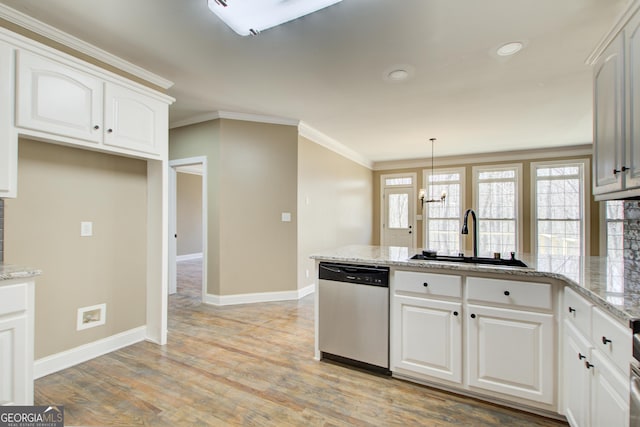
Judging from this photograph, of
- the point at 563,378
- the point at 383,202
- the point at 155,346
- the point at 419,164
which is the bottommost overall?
the point at 155,346

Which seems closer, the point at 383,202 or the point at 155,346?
the point at 155,346

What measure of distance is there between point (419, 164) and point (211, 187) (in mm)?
5214

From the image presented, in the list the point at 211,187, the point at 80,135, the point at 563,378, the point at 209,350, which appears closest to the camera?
the point at 563,378

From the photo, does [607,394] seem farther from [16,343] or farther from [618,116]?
[16,343]

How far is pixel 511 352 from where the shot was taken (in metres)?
1.80

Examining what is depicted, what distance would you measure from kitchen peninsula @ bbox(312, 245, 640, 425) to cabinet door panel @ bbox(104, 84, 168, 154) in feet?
Answer: 6.77

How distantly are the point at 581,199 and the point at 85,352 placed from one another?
8011mm

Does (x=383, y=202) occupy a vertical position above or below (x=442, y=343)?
above

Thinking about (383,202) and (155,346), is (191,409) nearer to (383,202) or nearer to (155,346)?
(155,346)

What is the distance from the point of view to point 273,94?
3393 mm

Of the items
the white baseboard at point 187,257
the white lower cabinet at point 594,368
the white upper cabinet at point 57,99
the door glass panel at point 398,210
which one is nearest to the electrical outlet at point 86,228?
the white upper cabinet at point 57,99

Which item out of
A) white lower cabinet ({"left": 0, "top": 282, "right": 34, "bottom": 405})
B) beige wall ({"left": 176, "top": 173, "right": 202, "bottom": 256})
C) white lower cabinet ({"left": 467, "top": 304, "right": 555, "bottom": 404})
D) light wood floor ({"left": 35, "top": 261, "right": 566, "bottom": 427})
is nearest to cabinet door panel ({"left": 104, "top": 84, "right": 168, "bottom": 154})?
white lower cabinet ({"left": 0, "top": 282, "right": 34, "bottom": 405})

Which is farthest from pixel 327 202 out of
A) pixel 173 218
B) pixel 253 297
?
pixel 173 218

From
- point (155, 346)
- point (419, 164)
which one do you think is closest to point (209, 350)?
point (155, 346)
